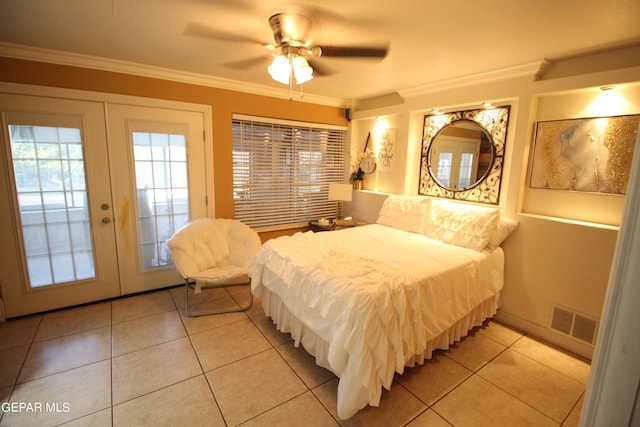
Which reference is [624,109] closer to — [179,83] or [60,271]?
[179,83]

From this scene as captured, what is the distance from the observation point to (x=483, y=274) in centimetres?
261

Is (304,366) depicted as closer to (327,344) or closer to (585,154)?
(327,344)

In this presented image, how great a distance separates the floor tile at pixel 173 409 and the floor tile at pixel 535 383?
1.98 metres

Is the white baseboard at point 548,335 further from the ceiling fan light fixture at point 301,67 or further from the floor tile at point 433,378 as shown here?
the ceiling fan light fixture at point 301,67

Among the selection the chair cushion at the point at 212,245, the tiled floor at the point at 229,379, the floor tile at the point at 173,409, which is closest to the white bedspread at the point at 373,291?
the tiled floor at the point at 229,379

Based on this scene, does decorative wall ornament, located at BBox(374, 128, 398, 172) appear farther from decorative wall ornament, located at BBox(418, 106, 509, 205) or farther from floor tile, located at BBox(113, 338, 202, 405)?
floor tile, located at BBox(113, 338, 202, 405)

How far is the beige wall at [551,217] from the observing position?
2.38 metres

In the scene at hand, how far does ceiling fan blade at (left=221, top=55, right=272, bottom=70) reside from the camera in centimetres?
265

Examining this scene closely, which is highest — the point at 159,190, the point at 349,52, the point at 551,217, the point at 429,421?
the point at 349,52

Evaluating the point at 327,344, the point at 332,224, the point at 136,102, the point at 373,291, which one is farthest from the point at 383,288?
the point at 136,102

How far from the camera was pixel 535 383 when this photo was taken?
2.17 meters

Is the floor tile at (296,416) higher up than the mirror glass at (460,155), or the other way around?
the mirror glass at (460,155)

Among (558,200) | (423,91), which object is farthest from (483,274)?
(423,91)

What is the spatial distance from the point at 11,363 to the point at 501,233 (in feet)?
13.8
